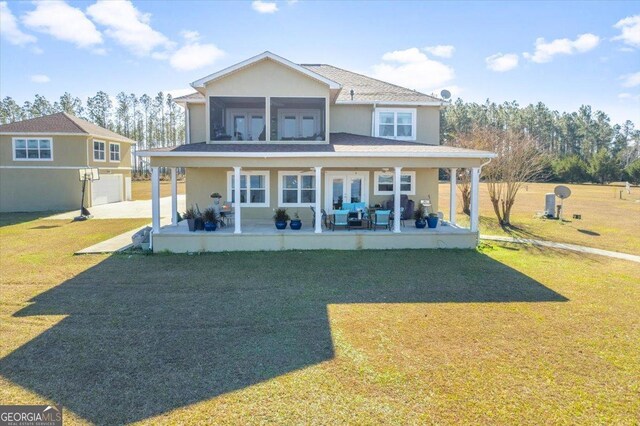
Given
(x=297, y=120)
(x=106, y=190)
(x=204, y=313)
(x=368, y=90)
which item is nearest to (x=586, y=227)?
(x=368, y=90)

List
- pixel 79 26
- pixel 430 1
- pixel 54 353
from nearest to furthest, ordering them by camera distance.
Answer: pixel 54 353 < pixel 430 1 < pixel 79 26

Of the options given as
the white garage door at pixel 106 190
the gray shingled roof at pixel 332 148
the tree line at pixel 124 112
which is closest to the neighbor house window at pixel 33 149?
the white garage door at pixel 106 190

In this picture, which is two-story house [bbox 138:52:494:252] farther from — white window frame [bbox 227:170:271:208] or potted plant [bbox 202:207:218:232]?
potted plant [bbox 202:207:218:232]

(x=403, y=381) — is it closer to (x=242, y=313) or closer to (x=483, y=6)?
(x=242, y=313)

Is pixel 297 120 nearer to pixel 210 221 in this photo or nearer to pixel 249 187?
pixel 249 187

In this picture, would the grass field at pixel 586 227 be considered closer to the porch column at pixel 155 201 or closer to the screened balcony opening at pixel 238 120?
the screened balcony opening at pixel 238 120

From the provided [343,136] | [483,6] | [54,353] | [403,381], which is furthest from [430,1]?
[54,353]
